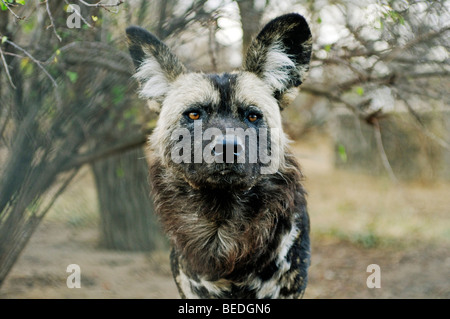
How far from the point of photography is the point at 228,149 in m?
2.98

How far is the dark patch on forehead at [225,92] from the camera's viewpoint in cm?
335

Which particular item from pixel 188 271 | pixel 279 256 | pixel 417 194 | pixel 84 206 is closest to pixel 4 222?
pixel 188 271

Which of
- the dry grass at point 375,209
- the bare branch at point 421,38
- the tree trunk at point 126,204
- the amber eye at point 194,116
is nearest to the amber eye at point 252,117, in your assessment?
the amber eye at point 194,116

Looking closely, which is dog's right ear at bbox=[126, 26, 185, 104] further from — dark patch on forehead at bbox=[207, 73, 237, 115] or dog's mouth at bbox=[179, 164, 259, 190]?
dog's mouth at bbox=[179, 164, 259, 190]

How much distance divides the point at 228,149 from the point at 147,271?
4302mm

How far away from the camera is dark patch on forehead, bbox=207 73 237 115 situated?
3352 millimetres

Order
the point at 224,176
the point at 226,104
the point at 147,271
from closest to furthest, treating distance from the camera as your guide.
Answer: the point at 224,176 → the point at 226,104 → the point at 147,271

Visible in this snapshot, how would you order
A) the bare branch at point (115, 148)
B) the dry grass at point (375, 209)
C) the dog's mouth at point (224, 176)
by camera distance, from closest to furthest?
the dog's mouth at point (224, 176) < the bare branch at point (115, 148) < the dry grass at point (375, 209)

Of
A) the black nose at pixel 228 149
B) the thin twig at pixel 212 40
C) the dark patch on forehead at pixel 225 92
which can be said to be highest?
the thin twig at pixel 212 40

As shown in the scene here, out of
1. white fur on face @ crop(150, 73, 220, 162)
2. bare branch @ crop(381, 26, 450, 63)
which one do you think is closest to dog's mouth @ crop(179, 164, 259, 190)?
white fur on face @ crop(150, 73, 220, 162)

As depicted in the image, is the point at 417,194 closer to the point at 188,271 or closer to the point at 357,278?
the point at 357,278

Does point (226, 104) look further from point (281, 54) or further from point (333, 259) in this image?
point (333, 259)

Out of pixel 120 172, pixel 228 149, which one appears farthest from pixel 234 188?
pixel 120 172

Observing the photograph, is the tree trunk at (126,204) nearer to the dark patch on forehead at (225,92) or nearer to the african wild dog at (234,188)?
the african wild dog at (234,188)
